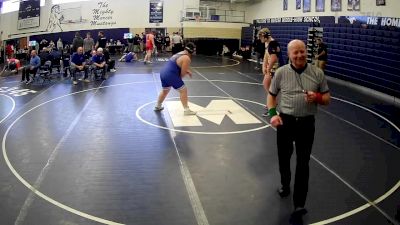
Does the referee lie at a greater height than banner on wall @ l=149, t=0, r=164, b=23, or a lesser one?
lesser

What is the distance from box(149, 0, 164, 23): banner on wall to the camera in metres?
26.1

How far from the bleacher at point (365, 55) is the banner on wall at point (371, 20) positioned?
5.3 inches

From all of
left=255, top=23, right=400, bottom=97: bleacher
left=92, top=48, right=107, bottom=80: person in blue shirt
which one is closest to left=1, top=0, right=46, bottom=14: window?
left=92, top=48, right=107, bottom=80: person in blue shirt

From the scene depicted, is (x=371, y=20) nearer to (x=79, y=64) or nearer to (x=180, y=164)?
(x=180, y=164)

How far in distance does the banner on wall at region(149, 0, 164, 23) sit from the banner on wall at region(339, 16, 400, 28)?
14.7 meters

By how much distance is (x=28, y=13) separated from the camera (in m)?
23.0

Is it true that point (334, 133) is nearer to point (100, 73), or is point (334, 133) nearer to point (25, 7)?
point (100, 73)

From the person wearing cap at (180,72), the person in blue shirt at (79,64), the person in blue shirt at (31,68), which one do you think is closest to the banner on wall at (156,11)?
the person in blue shirt at (79,64)

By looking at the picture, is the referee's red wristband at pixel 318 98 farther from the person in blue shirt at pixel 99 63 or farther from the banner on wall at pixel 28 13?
the banner on wall at pixel 28 13

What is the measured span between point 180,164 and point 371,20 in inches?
357

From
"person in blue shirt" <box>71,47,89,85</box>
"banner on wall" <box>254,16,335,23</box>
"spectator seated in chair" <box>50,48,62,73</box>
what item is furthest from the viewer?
"spectator seated in chair" <box>50,48,62,73</box>

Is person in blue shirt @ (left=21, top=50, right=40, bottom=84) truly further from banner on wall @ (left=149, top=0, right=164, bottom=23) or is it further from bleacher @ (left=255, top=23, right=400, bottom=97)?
banner on wall @ (left=149, top=0, right=164, bottom=23)

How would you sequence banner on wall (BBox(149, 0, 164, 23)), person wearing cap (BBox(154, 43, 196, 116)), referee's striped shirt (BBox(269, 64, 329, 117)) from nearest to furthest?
1. referee's striped shirt (BBox(269, 64, 329, 117))
2. person wearing cap (BBox(154, 43, 196, 116))
3. banner on wall (BBox(149, 0, 164, 23))

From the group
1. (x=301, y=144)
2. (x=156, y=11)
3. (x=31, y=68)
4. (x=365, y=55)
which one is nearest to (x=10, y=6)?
(x=156, y=11)
